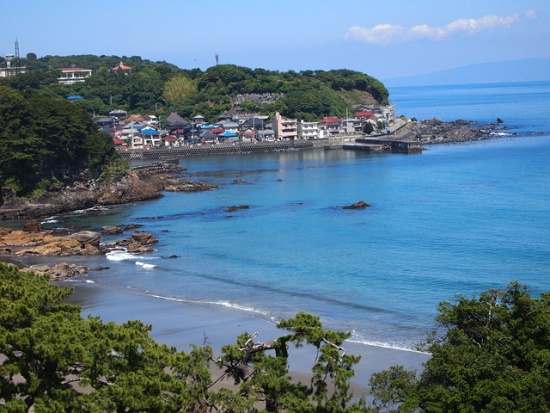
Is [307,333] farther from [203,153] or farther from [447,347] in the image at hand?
[203,153]

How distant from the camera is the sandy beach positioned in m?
18.4

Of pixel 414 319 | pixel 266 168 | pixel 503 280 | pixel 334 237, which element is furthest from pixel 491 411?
pixel 266 168

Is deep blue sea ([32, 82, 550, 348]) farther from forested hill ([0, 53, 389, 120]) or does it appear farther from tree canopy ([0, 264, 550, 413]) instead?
forested hill ([0, 53, 389, 120])

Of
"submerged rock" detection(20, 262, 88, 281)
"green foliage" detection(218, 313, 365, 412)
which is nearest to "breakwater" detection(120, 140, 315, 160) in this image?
"submerged rock" detection(20, 262, 88, 281)

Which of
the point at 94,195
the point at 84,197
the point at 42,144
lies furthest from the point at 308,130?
the point at 42,144

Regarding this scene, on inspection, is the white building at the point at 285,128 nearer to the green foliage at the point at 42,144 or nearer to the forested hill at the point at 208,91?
the forested hill at the point at 208,91

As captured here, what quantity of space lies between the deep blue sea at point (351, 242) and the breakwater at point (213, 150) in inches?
550

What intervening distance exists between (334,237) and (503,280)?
435 inches

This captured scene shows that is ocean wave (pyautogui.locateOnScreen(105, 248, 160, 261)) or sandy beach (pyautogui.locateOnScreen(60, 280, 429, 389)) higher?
ocean wave (pyautogui.locateOnScreen(105, 248, 160, 261))

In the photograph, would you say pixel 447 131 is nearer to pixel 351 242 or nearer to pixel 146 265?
pixel 351 242

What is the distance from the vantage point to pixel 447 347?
13.1 meters

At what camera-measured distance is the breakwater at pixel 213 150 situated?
74812 millimetres

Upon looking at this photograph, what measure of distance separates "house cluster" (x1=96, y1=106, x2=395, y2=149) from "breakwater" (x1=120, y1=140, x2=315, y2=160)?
276cm

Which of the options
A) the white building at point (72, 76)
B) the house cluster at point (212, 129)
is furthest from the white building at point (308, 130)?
the white building at point (72, 76)
